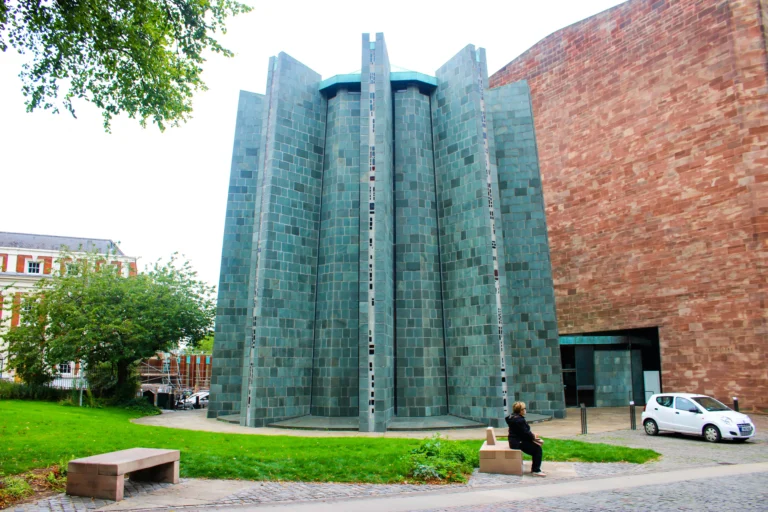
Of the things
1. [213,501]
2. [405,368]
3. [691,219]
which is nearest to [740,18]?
[691,219]

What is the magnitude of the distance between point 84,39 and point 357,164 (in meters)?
12.5

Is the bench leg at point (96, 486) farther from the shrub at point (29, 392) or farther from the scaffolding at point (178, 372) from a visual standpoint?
the scaffolding at point (178, 372)

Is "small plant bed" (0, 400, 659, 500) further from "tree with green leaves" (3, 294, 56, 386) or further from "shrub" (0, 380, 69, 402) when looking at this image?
"tree with green leaves" (3, 294, 56, 386)

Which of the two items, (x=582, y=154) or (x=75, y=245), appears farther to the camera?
(x=75, y=245)

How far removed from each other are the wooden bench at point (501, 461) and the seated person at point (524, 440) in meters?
0.23

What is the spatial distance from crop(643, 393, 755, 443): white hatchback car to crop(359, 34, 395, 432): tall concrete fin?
8.73 m

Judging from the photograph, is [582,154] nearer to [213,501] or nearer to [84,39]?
[84,39]

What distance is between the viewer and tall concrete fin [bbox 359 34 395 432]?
19422 millimetres

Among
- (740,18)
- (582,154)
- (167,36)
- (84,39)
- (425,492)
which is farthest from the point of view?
(582,154)

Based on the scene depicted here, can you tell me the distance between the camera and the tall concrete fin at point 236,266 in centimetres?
2345

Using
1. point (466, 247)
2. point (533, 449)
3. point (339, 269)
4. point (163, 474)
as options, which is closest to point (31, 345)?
point (339, 269)

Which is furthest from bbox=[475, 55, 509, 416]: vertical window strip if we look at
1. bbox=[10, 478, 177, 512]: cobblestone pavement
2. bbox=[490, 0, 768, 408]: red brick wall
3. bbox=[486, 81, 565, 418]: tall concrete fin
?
bbox=[10, 478, 177, 512]: cobblestone pavement

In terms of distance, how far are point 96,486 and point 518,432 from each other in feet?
24.4

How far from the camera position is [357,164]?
2353cm
